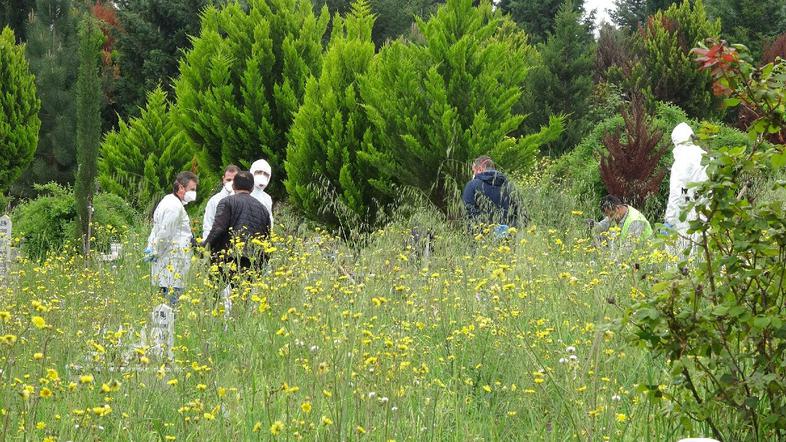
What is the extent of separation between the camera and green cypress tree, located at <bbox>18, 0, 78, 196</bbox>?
24562mm

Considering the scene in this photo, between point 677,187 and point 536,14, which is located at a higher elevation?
point 536,14

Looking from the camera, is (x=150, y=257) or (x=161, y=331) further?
(x=150, y=257)

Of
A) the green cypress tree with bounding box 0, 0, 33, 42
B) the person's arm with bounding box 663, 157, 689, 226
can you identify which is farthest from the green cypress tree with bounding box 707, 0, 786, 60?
the person's arm with bounding box 663, 157, 689, 226

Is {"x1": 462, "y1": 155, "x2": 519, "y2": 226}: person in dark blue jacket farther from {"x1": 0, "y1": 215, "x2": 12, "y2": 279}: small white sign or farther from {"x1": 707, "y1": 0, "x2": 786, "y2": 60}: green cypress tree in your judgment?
{"x1": 707, "y1": 0, "x2": 786, "y2": 60}: green cypress tree

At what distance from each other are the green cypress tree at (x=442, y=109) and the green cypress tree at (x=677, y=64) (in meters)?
10.8

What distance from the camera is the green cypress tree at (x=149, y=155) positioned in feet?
57.2

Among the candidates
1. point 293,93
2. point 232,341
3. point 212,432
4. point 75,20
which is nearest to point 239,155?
point 293,93

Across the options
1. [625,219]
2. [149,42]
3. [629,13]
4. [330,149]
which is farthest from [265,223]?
[629,13]

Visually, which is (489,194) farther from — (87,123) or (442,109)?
(87,123)

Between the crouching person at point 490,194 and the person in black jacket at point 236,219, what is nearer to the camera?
the person in black jacket at point 236,219

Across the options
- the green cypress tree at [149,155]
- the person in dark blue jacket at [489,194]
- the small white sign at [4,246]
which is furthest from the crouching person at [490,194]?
the green cypress tree at [149,155]

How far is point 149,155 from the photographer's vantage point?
17406mm

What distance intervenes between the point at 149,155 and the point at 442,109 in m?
7.90

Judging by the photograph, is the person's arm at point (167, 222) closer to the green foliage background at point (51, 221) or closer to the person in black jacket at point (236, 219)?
the person in black jacket at point (236, 219)
